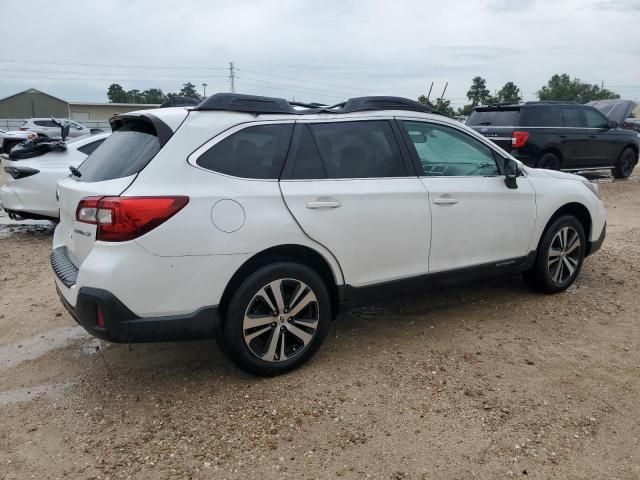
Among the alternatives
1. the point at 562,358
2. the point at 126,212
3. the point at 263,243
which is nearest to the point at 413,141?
the point at 263,243

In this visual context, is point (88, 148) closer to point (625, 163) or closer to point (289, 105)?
point (289, 105)

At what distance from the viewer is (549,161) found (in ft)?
38.6

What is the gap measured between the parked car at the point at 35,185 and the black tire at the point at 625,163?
12.4 meters

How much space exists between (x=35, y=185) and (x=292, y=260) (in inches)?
211

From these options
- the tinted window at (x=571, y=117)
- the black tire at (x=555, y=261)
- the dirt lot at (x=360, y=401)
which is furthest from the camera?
the tinted window at (x=571, y=117)

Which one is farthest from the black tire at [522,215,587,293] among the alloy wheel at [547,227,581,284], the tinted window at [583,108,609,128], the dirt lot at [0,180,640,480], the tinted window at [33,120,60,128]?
the tinted window at [33,120,60,128]

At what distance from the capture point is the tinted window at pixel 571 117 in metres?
12.1

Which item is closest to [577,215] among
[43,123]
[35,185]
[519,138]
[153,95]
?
[519,138]

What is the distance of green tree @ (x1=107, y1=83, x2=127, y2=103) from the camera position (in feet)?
253

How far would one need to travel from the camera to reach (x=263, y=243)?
3373mm

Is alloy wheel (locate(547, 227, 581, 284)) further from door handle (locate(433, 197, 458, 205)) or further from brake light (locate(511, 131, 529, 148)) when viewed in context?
brake light (locate(511, 131, 529, 148))

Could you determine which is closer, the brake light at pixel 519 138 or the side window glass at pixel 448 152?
the side window glass at pixel 448 152

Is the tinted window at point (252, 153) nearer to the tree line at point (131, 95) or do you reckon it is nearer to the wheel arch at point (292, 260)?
the wheel arch at point (292, 260)

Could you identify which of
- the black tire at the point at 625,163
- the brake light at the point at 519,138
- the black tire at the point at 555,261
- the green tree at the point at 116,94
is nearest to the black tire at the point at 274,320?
the black tire at the point at 555,261
